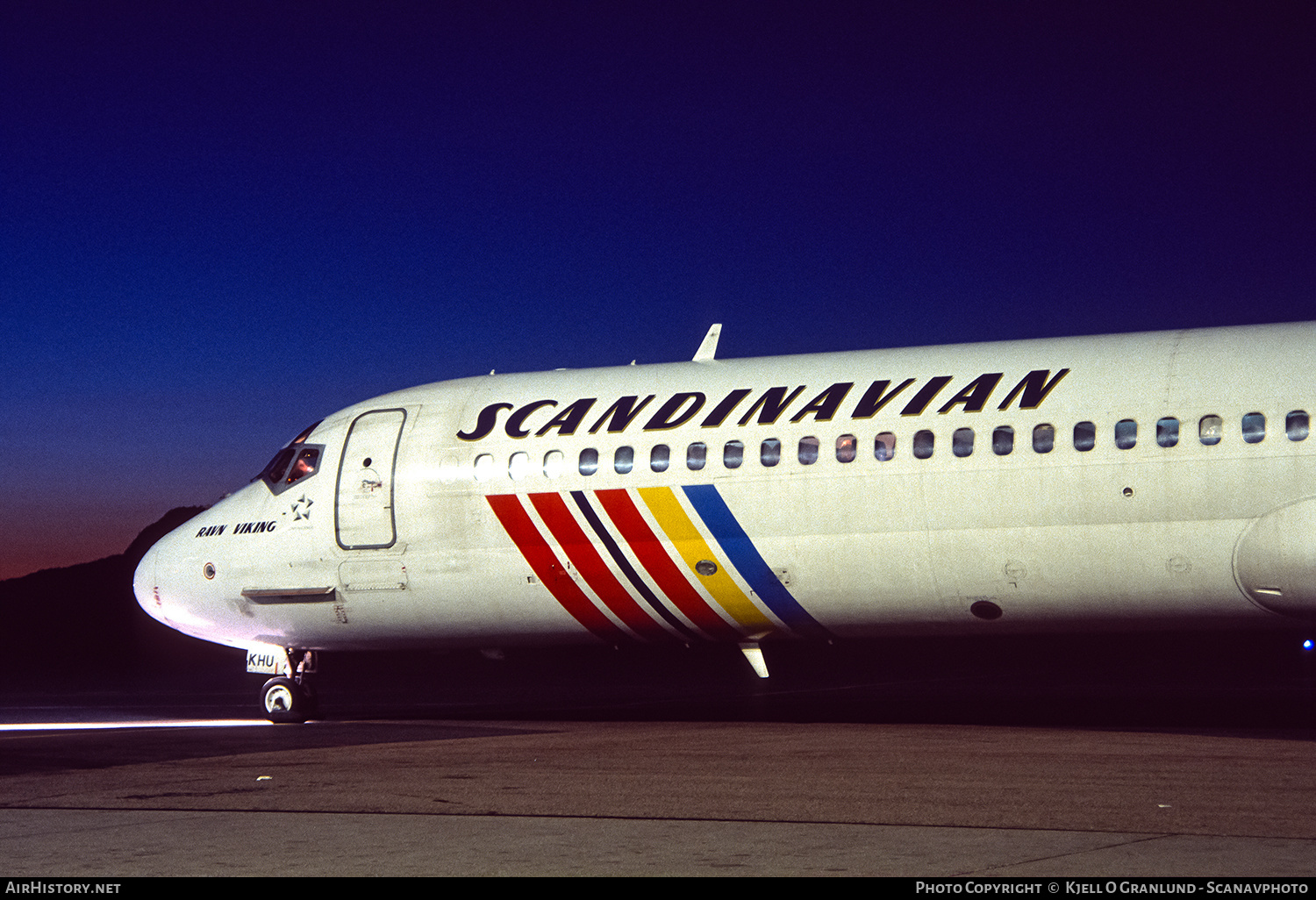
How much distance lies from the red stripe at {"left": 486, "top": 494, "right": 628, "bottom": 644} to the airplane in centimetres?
3

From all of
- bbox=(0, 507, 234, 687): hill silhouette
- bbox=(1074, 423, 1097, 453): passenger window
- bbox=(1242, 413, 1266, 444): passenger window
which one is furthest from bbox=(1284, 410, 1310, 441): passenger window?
bbox=(0, 507, 234, 687): hill silhouette

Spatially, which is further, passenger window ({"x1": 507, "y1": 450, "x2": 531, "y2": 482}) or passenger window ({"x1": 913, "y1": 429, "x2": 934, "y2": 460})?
passenger window ({"x1": 507, "y1": 450, "x2": 531, "y2": 482})

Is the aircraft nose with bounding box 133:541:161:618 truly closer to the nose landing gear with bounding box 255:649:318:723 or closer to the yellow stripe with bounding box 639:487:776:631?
the nose landing gear with bounding box 255:649:318:723

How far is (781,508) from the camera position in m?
17.0

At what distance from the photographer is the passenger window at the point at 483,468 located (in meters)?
18.5

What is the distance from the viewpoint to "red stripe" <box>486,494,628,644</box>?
59.4 feet

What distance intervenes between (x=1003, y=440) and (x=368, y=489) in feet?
27.0

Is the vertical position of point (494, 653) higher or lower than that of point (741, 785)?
higher

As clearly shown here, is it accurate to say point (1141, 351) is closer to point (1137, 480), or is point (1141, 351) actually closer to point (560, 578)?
point (1137, 480)

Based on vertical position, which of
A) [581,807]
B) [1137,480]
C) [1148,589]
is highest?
[1137,480]

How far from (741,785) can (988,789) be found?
6.00 ft

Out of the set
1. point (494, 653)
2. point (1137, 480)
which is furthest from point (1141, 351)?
point (494, 653)

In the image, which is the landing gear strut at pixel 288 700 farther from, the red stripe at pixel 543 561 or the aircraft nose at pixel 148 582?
the red stripe at pixel 543 561

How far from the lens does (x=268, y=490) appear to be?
2008cm
